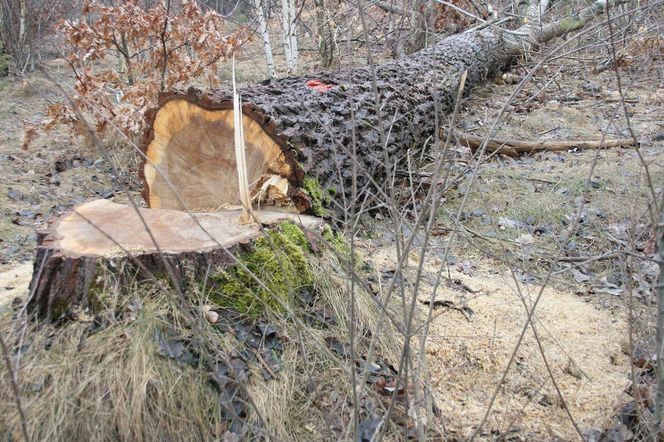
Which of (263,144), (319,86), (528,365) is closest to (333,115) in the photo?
(319,86)

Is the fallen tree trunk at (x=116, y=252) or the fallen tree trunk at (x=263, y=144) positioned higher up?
the fallen tree trunk at (x=263, y=144)

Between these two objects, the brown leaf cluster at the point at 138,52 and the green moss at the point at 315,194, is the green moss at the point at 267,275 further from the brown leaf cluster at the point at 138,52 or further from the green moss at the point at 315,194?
the brown leaf cluster at the point at 138,52

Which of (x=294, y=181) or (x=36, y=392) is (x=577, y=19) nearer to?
(x=294, y=181)

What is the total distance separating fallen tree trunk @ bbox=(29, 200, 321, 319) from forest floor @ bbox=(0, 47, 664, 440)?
2.25ft

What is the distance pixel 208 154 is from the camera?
3289mm

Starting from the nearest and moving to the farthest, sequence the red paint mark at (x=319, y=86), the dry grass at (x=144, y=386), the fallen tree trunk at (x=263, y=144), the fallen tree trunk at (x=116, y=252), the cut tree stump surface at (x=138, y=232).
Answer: the dry grass at (x=144, y=386)
the fallen tree trunk at (x=116, y=252)
the cut tree stump surface at (x=138, y=232)
the fallen tree trunk at (x=263, y=144)
the red paint mark at (x=319, y=86)

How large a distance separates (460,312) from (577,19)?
23.7ft

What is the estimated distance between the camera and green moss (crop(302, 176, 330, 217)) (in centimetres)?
318

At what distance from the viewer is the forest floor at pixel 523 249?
7.63ft

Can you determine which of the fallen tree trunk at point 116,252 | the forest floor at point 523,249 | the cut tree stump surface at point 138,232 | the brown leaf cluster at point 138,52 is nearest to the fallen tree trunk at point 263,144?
the cut tree stump surface at point 138,232

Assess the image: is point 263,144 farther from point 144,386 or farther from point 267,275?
point 144,386

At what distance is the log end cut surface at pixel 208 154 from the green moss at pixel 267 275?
0.57 metres

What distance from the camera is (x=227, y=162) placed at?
10.7 feet

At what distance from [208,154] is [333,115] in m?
0.97
